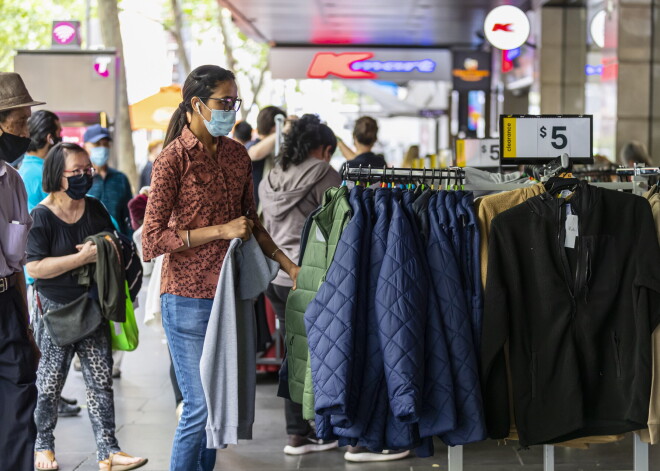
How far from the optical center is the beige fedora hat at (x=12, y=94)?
4.36 metres

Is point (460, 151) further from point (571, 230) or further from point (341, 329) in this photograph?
point (341, 329)

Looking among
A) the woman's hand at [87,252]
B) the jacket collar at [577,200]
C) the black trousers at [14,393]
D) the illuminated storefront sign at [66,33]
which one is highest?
the illuminated storefront sign at [66,33]

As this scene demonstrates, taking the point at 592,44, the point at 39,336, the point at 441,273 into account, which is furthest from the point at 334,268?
the point at 592,44

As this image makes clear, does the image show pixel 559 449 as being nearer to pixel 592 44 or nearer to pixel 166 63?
pixel 592 44

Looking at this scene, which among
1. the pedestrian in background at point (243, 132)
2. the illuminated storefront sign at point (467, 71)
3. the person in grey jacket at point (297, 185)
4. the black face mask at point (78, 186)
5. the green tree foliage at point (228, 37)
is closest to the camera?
the black face mask at point (78, 186)

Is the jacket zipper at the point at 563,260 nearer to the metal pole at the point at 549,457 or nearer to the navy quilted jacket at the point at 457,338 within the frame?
the navy quilted jacket at the point at 457,338

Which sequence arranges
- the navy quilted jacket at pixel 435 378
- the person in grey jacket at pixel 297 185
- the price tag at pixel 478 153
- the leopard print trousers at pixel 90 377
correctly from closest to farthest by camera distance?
1. the navy quilted jacket at pixel 435 378
2. the leopard print trousers at pixel 90 377
3. the person in grey jacket at pixel 297 185
4. the price tag at pixel 478 153

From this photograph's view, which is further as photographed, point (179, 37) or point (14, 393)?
point (179, 37)

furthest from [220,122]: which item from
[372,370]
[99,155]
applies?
[99,155]

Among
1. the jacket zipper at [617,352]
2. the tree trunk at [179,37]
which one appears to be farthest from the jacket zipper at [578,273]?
the tree trunk at [179,37]

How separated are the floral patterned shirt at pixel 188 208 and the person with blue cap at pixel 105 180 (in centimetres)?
393

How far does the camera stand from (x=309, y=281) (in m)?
4.62

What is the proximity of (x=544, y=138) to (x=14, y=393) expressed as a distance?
2.78 m

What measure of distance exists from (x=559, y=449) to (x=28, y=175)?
4048 mm
